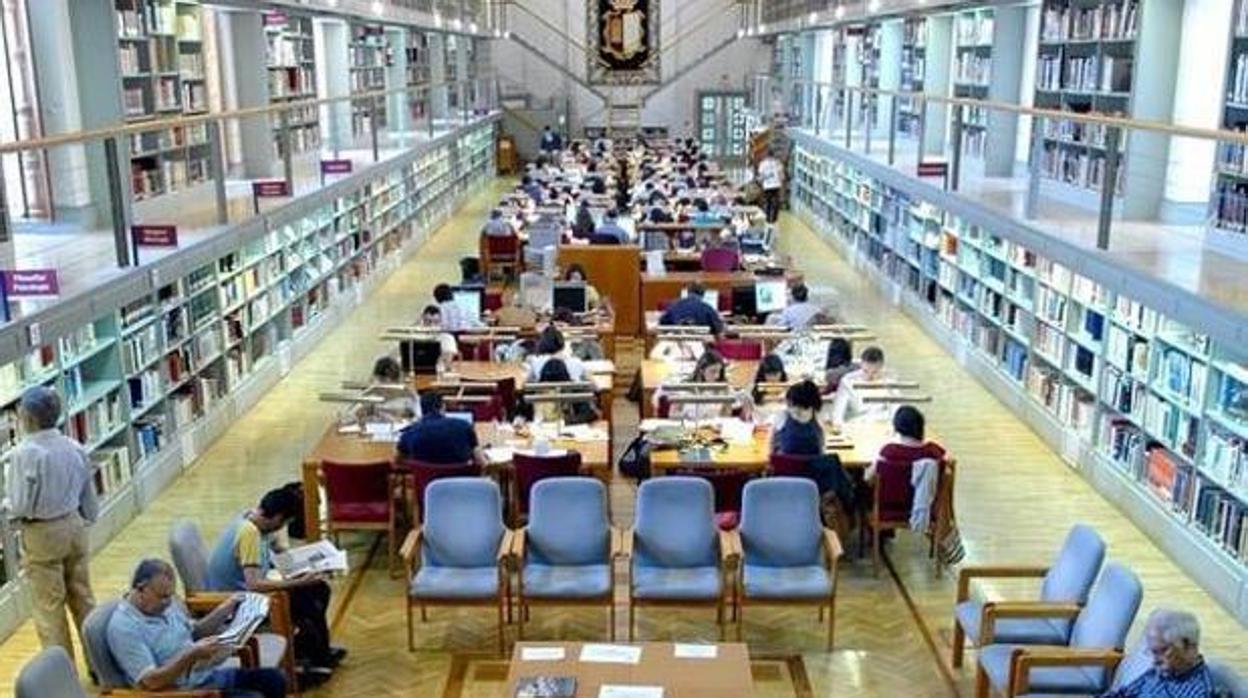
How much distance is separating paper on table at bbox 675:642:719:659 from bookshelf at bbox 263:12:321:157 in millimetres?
11170

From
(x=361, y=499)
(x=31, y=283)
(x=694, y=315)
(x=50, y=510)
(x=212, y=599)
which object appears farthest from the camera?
(x=694, y=315)

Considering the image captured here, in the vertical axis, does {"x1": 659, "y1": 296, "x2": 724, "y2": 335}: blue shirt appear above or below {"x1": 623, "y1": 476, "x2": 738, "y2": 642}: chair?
above

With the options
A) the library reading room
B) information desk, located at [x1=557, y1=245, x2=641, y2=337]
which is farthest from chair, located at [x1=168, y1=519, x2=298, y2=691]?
information desk, located at [x1=557, y1=245, x2=641, y2=337]

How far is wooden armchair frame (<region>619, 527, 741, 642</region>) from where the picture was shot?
621cm

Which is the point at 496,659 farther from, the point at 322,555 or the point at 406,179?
the point at 406,179

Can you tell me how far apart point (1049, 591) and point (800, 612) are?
5.00ft

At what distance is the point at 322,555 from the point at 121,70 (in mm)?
5906

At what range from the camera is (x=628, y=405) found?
11.0 m

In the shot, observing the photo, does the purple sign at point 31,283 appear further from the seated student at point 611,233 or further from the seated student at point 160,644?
the seated student at point 611,233

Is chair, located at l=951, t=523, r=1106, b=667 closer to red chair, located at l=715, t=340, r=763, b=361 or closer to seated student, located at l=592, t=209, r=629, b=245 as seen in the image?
red chair, located at l=715, t=340, r=763, b=361

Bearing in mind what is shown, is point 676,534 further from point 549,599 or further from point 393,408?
point 393,408

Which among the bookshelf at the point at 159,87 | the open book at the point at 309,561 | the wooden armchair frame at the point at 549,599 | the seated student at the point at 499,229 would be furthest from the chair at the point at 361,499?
the seated student at the point at 499,229

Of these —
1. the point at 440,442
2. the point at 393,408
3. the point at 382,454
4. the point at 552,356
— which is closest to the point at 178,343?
the point at 393,408

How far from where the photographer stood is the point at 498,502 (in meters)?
6.48
